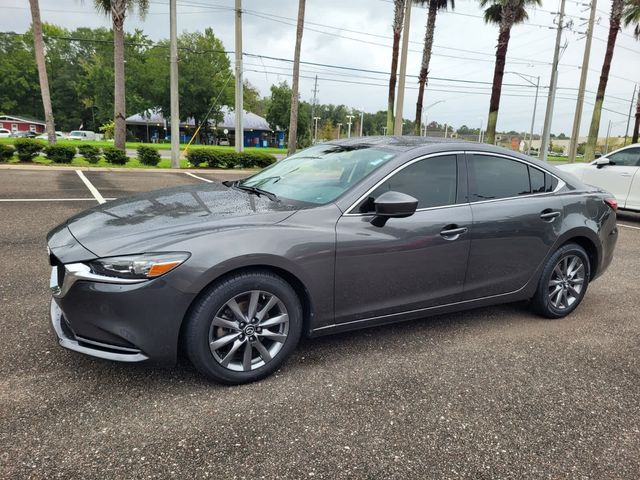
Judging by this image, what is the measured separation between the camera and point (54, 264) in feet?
8.87

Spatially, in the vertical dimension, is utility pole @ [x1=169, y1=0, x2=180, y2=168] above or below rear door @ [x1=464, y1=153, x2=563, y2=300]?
above

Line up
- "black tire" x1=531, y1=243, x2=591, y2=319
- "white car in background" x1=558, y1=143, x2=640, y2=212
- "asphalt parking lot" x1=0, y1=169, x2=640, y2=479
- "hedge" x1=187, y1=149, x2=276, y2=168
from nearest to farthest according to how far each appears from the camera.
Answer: "asphalt parking lot" x1=0, y1=169, x2=640, y2=479 → "black tire" x1=531, y1=243, x2=591, y2=319 → "white car in background" x1=558, y1=143, x2=640, y2=212 → "hedge" x1=187, y1=149, x2=276, y2=168

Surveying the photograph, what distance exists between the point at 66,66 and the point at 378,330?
89.7 meters

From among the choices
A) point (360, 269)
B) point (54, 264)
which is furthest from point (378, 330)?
point (54, 264)

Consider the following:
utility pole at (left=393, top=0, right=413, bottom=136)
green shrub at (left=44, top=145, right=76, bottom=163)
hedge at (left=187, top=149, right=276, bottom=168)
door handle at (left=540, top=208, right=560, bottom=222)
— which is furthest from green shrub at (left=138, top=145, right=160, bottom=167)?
door handle at (left=540, top=208, right=560, bottom=222)

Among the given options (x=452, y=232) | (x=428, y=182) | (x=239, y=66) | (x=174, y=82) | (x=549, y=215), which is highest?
(x=239, y=66)

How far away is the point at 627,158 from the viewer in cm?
976

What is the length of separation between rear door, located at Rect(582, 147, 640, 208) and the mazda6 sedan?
6483 millimetres

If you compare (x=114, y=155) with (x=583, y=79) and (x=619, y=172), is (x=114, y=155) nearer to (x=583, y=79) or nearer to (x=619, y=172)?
(x=619, y=172)

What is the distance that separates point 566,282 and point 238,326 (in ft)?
10.1

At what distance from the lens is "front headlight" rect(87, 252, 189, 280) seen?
2.46 m

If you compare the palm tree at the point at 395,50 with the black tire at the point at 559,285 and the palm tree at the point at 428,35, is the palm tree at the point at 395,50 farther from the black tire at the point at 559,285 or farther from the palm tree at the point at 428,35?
the black tire at the point at 559,285

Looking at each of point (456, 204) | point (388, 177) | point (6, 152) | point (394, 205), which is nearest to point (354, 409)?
point (394, 205)

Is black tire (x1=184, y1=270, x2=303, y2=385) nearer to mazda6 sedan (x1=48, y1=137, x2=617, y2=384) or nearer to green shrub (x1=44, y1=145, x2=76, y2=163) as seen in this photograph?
mazda6 sedan (x1=48, y1=137, x2=617, y2=384)
